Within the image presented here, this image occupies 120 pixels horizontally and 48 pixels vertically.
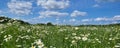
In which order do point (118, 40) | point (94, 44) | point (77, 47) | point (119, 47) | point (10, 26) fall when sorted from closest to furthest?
point (119, 47) < point (77, 47) < point (94, 44) < point (118, 40) < point (10, 26)

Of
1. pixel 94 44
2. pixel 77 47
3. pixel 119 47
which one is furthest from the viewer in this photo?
pixel 94 44

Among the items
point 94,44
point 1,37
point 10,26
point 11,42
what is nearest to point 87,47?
point 94,44

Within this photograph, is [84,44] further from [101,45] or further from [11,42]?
[11,42]

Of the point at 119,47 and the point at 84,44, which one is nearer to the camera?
the point at 119,47

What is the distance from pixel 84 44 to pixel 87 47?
0.58 m

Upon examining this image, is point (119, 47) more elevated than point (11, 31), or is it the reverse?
point (119, 47)

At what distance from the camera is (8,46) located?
960 centimetres

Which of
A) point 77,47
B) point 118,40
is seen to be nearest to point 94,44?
point 77,47

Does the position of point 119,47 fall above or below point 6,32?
above

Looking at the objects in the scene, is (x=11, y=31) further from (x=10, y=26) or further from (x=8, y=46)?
(x=8, y=46)

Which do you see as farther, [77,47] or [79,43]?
[79,43]

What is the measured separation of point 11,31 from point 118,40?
4611 millimetres

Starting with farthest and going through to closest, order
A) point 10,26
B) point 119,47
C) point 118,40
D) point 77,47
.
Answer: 1. point 10,26
2. point 118,40
3. point 77,47
4. point 119,47

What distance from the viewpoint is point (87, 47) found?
9.95 m
